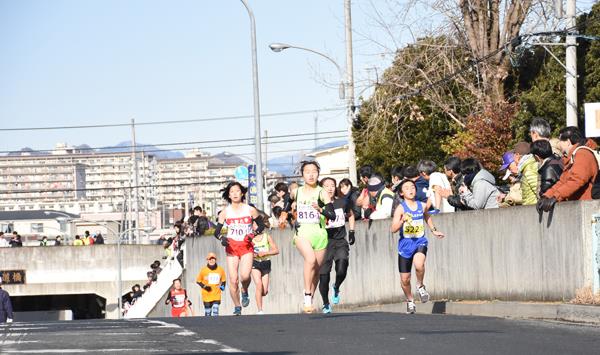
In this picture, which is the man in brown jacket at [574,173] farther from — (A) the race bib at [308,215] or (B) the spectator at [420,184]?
(B) the spectator at [420,184]

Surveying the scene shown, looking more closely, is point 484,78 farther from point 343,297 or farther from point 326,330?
point 326,330

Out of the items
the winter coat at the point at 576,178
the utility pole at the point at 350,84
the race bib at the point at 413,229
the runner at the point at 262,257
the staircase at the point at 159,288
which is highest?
the utility pole at the point at 350,84

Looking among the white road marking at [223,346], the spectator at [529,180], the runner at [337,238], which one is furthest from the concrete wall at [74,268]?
the white road marking at [223,346]

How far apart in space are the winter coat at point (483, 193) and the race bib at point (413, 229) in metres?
1.63

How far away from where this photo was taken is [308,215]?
18.6 m

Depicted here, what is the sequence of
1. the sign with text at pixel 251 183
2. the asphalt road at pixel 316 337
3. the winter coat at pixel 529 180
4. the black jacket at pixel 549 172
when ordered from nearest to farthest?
the asphalt road at pixel 316 337 < the black jacket at pixel 549 172 < the winter coat at pixel 529 180 < the sign with text at pixel 251 183

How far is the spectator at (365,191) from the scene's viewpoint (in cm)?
2334

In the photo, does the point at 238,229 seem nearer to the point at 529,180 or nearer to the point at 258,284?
the point at 258,284

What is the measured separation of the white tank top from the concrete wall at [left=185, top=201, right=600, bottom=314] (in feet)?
9.25

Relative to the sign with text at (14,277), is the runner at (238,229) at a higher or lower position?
higher

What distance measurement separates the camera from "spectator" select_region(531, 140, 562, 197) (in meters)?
16.1

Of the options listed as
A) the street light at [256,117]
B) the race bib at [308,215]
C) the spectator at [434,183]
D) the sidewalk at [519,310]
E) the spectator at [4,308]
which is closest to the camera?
the sidewalk at [519,310]

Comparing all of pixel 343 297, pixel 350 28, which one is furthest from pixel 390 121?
pixel 343 297

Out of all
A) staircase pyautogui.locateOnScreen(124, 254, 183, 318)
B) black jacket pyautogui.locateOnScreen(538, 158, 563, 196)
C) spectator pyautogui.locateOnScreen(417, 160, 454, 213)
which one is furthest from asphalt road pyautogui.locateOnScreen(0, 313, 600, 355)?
staircase pyautogui.locateOnScreen(124, 254, 183, 318)
